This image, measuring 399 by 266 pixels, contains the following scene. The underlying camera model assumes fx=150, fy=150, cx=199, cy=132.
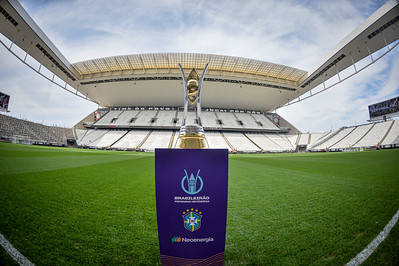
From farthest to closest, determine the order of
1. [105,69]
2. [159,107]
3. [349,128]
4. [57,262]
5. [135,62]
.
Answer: [159,107], [349,128], [105,69], [135,62], [57,262]

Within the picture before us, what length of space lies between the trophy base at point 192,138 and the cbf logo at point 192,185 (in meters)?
0.36

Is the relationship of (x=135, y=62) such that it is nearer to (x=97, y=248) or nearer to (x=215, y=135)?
(x=215, y=135)

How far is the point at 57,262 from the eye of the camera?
1.10 metres

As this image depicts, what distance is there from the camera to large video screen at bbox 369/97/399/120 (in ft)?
82.0

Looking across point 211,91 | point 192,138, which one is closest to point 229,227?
point 192,138

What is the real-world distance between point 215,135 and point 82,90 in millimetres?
29436

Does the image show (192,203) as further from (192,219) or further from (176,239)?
(176,239)

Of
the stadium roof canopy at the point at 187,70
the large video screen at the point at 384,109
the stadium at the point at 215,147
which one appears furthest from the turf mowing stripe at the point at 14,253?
the large video screen at the point at 384,109

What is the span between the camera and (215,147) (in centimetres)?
2766

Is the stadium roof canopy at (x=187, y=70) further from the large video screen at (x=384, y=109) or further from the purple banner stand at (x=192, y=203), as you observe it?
the purple banner stand at (x=192, y=203)

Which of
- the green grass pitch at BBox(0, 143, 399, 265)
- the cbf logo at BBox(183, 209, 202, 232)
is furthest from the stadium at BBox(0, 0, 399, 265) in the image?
the cbf logo at BBox(183, 209, 202, 232)

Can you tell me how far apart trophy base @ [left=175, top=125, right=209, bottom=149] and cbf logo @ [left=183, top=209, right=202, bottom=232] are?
0.57 meters

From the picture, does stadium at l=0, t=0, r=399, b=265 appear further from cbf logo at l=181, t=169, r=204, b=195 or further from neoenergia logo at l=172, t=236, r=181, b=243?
cbf logo at l=181, t=169, r=204, b=195

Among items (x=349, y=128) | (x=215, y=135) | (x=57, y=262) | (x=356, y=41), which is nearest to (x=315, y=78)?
(x=356, y=41)
